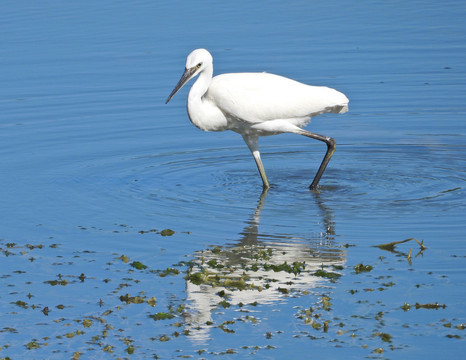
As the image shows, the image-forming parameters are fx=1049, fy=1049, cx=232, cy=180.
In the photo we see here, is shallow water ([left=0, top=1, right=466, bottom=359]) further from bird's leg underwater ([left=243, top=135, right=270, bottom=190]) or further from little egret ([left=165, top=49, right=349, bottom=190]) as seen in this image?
little egret ([left=165, top=49, right=349, bottom=190])

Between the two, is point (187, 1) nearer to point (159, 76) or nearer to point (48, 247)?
point (159, 76)

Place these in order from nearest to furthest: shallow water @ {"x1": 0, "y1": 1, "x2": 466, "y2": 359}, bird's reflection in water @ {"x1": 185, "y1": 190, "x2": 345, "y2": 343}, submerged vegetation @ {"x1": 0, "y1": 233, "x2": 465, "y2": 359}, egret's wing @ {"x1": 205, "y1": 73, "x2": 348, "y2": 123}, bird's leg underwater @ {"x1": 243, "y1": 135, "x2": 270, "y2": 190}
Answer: submerged vegetation @ {"x1": 0, "y1": 233, "x2": 465, "y2": 359}
shallow water @ {"x1": 0, "y1": 1, "x2": 466, "y2": 359}
bird's reflection in water @ {"x1": 185, "y1": 190, "x2": 345, "y2": 343}
egret's wing @ {"x1": 205, "y1": 73, "x2": 348, "y2": 123}
bird's leg underwater @ {"x1": 243, "y1": 135, "x2": 270, "y2": 190}

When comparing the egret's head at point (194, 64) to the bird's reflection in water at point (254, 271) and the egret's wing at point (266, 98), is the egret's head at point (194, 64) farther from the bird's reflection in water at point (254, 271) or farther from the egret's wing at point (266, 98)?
the bird's reflection in water at point (254, 271)

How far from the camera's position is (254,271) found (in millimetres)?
8250

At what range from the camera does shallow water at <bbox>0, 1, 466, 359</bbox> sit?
7.14 meters

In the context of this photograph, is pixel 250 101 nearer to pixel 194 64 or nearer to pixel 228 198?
pixel 194 64

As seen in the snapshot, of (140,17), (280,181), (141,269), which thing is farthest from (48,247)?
(140,17)

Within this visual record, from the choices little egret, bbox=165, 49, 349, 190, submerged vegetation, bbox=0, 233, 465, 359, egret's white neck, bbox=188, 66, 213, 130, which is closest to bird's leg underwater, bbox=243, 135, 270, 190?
little egret, bbox=165, 49, 349, 190

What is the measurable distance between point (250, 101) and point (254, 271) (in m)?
2.91

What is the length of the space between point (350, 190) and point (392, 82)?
19.2 feet

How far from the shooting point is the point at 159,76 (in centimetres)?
1728

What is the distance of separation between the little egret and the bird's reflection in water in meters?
1.63

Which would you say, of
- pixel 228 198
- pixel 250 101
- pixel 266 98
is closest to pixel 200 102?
pixel 250 101

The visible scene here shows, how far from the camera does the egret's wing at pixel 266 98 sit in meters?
10.7
